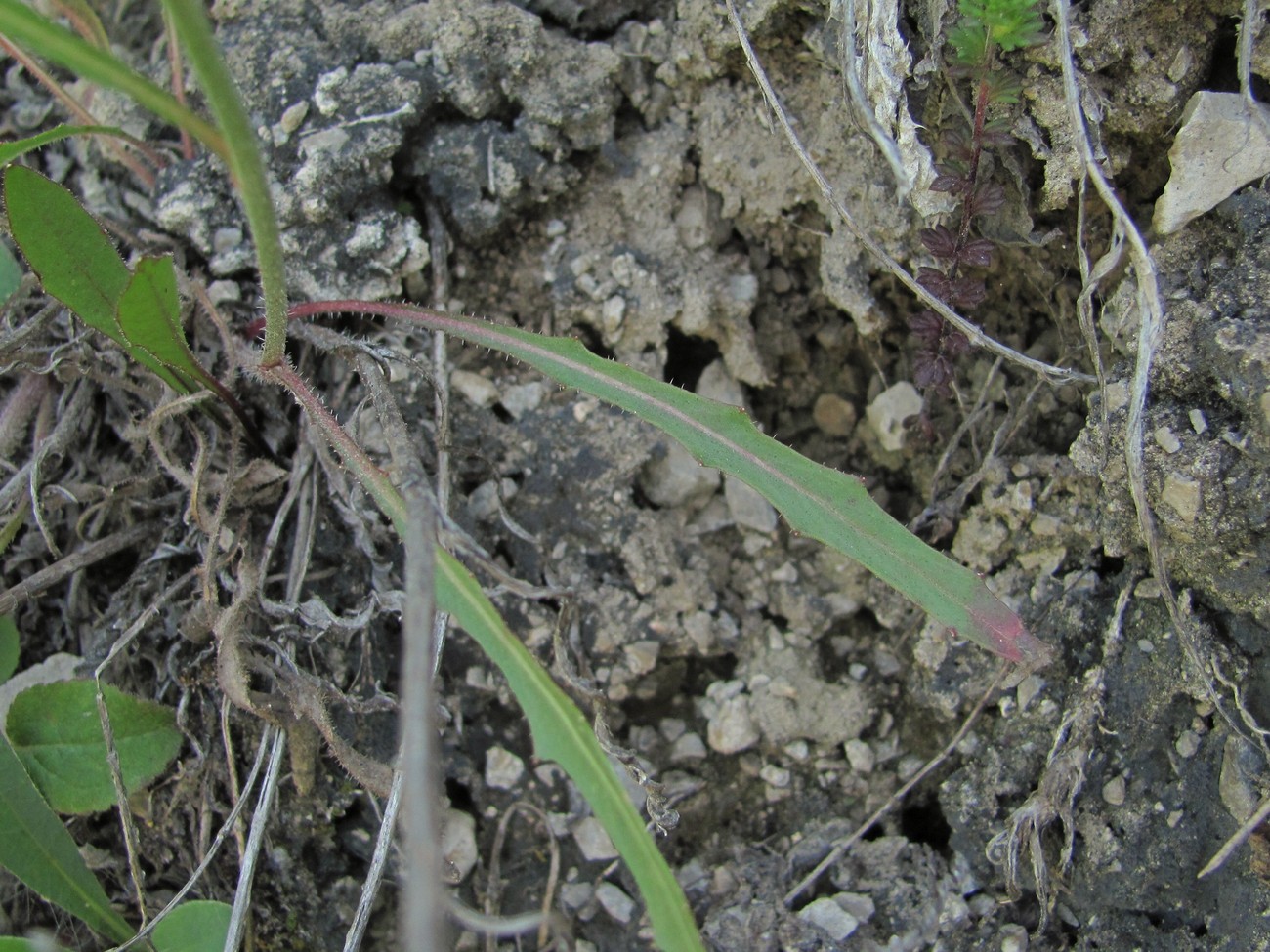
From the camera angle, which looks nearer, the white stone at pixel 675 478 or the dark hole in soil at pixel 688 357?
the white stone at pixel 675 478

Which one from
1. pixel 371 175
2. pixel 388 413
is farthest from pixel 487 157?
pixel 388 413

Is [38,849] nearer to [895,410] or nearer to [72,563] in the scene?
[72,563]

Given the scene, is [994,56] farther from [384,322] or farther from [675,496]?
[384,322]

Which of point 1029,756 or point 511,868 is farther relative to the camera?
point 511,868

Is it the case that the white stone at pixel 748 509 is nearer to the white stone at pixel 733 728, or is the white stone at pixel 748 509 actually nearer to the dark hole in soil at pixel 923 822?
the white stone at pixel 733 728

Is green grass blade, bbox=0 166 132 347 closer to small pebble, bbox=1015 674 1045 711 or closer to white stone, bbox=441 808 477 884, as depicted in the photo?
white stone, bbox=441 808 477 884

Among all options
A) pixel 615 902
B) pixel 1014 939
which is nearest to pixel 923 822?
pixel 1014 939

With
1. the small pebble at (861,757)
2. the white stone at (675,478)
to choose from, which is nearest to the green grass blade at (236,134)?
the white stone at (675,478)
